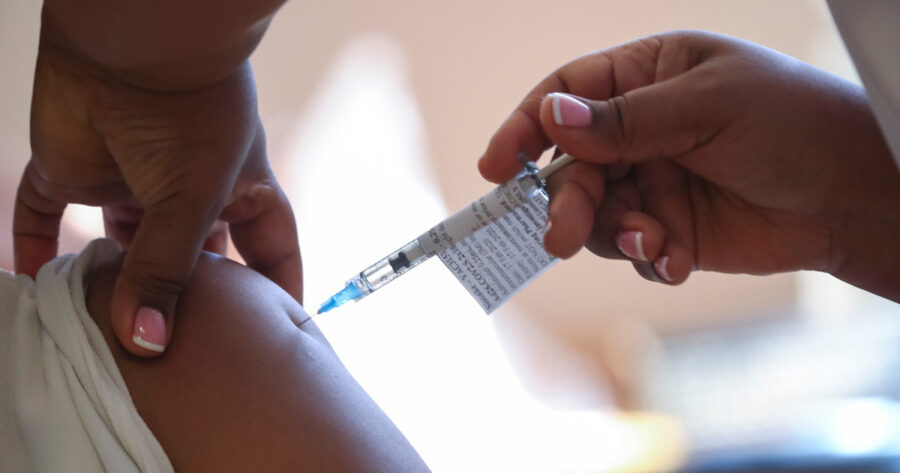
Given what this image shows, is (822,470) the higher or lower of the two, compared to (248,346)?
higher

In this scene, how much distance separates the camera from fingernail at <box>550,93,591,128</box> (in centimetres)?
62

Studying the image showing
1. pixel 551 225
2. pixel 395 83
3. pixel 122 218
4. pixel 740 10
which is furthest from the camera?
pixel 395 83

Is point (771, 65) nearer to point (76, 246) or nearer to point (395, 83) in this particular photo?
point (395, 83)

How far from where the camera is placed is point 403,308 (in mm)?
1676

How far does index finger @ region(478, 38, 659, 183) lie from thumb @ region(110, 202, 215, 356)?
11.3 inches

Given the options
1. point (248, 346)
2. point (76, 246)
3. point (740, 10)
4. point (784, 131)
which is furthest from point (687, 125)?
point (76, 246)

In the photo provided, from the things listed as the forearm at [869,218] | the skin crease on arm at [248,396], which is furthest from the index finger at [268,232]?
the forearm at [869,218]

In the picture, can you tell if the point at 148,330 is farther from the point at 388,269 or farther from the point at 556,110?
the point at 556,110

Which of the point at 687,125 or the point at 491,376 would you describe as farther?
the point at 491,376

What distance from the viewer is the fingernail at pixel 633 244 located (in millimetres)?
669

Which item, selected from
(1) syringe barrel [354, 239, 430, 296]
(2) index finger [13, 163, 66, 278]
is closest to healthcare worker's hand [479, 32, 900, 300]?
(1) syringe barrel [354, 239, 430, 296]

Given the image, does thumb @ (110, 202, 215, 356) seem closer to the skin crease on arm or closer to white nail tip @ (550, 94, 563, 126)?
the skin crease on arm

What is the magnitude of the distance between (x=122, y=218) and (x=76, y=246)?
654 millimetres

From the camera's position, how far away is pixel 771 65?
67 cm
